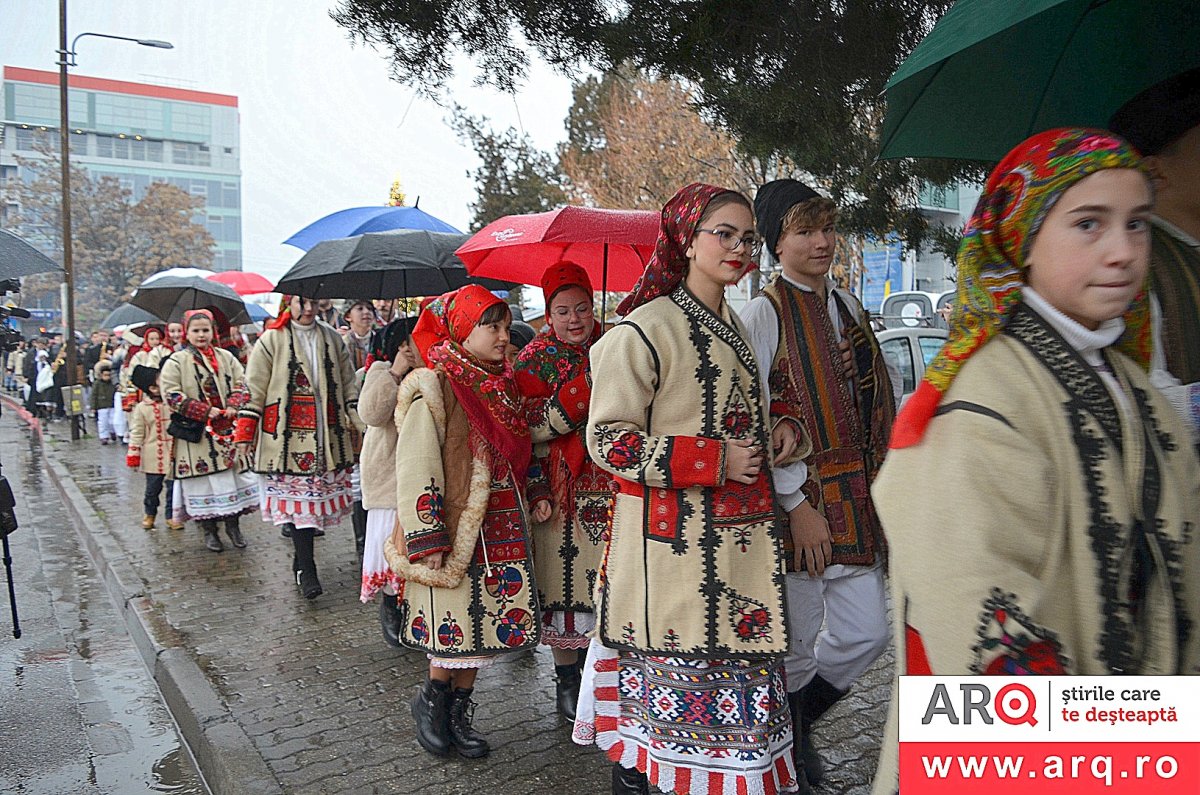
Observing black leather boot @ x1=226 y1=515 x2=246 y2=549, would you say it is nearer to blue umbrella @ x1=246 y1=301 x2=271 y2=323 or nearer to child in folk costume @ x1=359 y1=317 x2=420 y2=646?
child in folk costume @ x1=359 y1=317 x2=420 y2=646

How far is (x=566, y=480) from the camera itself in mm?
4324

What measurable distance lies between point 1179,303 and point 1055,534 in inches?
33.0

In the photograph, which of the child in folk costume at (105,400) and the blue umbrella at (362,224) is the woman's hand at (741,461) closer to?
the blue umbrella at (362,224)

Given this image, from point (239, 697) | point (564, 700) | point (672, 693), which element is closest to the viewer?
point (672, 693)

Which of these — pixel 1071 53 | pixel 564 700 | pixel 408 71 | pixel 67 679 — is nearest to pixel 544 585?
pixel 564 700

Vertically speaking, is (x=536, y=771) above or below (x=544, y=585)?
below

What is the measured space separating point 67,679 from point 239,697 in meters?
1.56

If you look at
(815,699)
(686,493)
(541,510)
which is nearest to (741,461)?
(686,493)

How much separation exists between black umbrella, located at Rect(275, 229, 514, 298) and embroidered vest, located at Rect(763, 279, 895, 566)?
11.1ft

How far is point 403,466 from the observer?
12.7 ft

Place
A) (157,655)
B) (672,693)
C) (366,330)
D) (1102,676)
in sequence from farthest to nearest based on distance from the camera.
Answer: (366,330) → (157,655) → (672,693) → (1102,676)

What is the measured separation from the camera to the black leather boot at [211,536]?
8750mm

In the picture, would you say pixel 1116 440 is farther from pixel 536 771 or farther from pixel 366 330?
pixel 366 330

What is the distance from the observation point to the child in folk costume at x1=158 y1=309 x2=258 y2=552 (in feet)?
28.3
